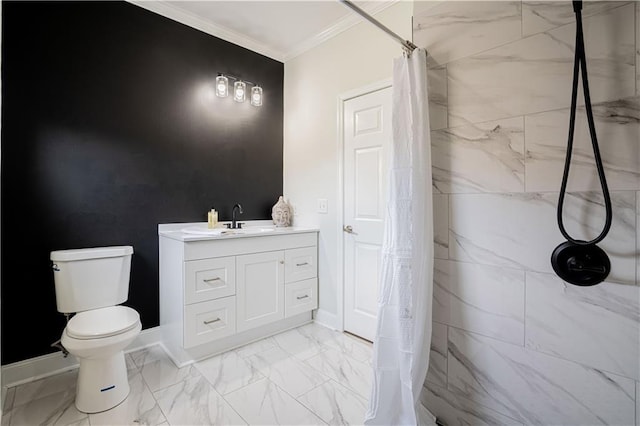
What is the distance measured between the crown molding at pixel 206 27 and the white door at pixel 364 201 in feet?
3.73

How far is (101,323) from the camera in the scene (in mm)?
1651

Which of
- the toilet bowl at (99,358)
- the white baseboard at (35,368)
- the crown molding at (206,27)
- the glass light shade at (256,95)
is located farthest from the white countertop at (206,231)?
the crown molding at (206,27)

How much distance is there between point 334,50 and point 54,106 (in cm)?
216

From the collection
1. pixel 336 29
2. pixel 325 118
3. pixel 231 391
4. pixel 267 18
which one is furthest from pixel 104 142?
pixel 336 29

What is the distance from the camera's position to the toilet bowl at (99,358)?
1.51 meters

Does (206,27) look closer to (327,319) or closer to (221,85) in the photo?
(221,85)

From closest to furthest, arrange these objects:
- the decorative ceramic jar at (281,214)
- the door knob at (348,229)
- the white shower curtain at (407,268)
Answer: the white shower curtain at (407,268), the door knob at (348,229), the decorative ceramic jar at (281,214)

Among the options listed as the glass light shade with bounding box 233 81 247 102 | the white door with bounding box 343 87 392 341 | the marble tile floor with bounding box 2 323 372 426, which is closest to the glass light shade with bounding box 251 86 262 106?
the glass light shade with bounding box 233 81 247 102

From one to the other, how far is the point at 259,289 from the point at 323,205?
944 mm

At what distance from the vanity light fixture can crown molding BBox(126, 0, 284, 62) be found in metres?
0.35

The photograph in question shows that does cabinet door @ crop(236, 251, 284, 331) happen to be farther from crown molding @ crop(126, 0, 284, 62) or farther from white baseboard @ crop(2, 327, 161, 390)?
crown molding @ crop(126, 0, 284, 62)

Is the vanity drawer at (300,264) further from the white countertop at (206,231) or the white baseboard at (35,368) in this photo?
the white baseboard at (35,368)

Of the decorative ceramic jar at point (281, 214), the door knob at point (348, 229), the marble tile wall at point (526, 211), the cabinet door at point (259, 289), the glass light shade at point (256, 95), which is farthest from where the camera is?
the decorative ceramic jar at point (281, 214)

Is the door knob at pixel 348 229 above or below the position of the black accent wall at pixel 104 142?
below
